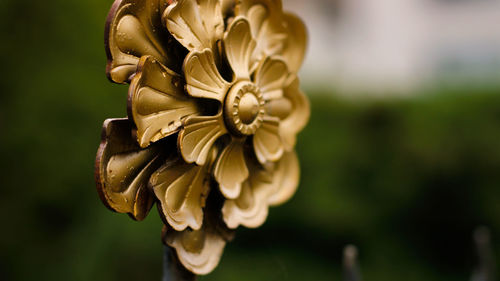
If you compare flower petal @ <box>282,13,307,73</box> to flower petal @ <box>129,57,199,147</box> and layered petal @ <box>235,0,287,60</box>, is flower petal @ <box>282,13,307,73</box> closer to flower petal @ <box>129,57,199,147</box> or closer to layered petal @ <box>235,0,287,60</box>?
layered petal @ <box>235,0,287,60</box>

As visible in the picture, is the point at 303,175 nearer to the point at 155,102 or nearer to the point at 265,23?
the point at 265,23

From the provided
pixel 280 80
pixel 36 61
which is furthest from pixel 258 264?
pixel 280 80

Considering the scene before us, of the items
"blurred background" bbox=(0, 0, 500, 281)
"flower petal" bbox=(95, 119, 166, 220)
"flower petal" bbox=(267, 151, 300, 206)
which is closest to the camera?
"flower petal" bbox=(95, 119, 166, 220)

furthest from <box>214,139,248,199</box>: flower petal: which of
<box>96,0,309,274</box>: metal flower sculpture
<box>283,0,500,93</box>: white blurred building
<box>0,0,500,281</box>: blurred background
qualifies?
<box>283,0,500,93</box>: white blurred building

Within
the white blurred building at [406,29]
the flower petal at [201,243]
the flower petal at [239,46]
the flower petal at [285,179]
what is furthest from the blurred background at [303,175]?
the white blurred building at [406,29]

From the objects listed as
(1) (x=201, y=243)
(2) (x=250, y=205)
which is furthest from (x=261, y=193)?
(1) (x=201, y=243)

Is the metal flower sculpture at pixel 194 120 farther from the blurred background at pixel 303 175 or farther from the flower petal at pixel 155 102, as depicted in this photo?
the blurred background at pixel 303 175

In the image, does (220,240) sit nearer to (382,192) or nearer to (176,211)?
(176,211)
